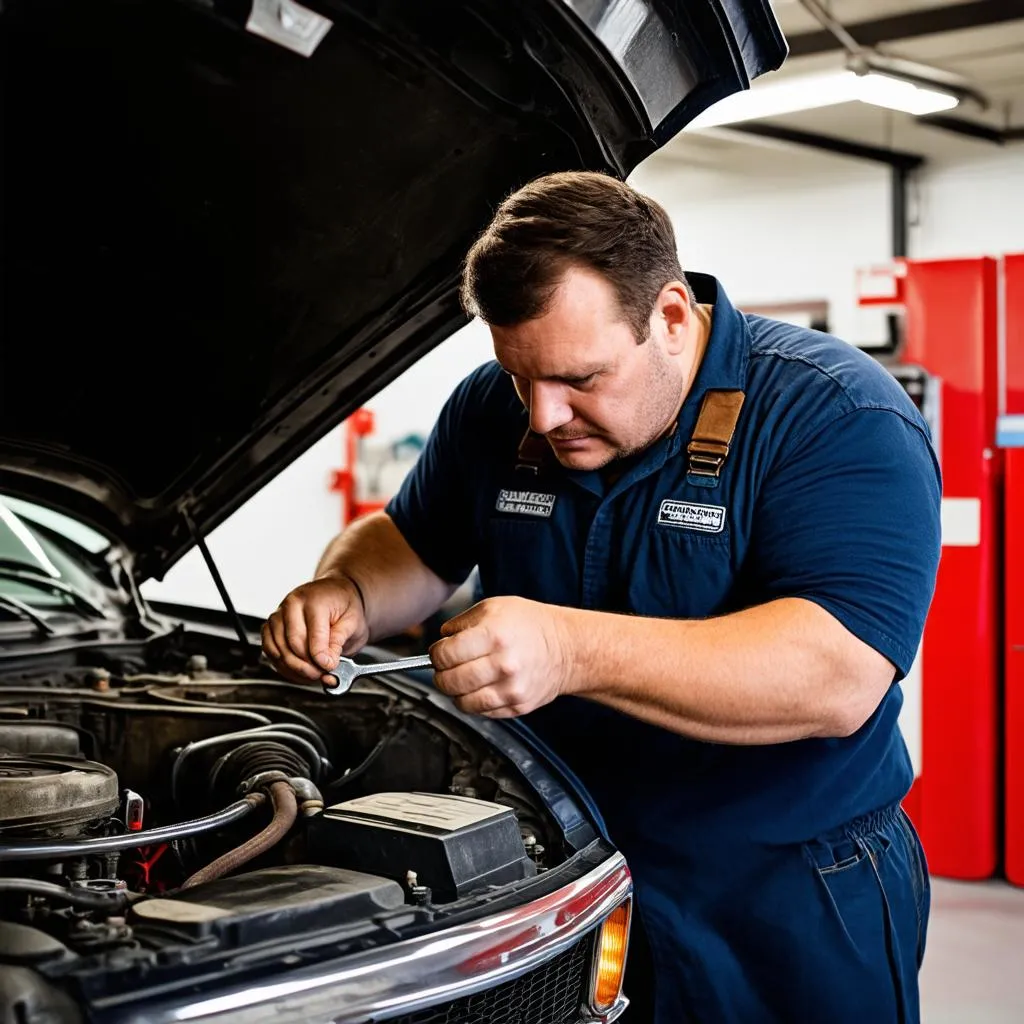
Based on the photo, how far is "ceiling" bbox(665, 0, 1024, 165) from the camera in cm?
592

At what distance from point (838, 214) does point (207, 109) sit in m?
7.51

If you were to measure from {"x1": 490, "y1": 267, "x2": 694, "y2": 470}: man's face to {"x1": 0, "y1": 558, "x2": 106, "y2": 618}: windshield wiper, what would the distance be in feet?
3.47

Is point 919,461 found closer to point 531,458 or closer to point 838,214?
point 531,458

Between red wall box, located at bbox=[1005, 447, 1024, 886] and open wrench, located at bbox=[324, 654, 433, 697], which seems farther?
red wall box, located at bbox=[1005, 447, 1024, 886]

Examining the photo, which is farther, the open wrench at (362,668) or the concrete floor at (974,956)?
the concrete floor at (974,956)

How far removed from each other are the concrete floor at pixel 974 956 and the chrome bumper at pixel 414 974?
7.96 ft

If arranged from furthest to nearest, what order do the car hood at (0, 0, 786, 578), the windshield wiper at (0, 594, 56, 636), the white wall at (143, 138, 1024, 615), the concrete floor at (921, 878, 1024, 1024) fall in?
1. the white wall at (143, 138, 1024, 615)
2. the concrete floor at (921, 878, 1024, 1024)
3. the windshield wiper at (0, 594, 56, 636)
4. the car hood at (0, 0, 786, 578)

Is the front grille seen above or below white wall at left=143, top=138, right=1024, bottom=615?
below

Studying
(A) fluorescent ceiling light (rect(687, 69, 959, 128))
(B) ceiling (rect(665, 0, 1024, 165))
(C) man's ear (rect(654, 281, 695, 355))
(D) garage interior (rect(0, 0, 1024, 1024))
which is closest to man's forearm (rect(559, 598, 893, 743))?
(C) man's ear (rect(654, 281, 695, 355))

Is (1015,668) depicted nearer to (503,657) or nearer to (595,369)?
(595,369)

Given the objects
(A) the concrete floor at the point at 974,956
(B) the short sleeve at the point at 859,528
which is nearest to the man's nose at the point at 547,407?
(B) the short sleeve at the point at 859,528

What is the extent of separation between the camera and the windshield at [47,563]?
2266 millimetres

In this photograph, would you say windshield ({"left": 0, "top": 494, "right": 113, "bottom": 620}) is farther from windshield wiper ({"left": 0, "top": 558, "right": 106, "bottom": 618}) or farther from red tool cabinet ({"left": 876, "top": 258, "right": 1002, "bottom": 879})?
red tool cabinet ({"left": 876, "top": 258, "right": 1002, "bottom": 879})

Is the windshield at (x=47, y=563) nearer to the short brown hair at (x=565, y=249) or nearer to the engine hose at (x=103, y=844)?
the engine hose at (x=103, y=844)
